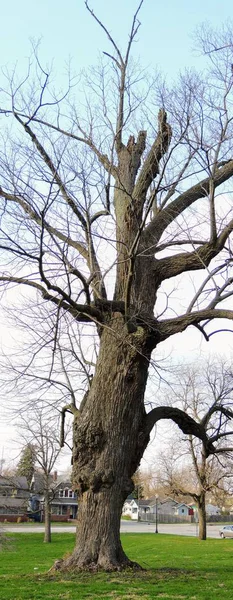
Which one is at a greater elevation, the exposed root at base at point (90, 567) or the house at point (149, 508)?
the house at point (149, 508)

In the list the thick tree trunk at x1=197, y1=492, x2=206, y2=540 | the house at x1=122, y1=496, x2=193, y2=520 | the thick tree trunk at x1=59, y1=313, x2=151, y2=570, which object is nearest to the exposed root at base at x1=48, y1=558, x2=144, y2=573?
→ the thick tree trunk at x1=59, y1=313, x2=151, y2=570

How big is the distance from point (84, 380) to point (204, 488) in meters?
20.6

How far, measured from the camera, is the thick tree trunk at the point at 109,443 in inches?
331

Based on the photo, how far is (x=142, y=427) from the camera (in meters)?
9.19

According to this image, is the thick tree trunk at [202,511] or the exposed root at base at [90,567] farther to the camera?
the thick tree trunk at [202,511]

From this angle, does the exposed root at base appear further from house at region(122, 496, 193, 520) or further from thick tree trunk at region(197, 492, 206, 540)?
house at region(122, 496, 193, 520)

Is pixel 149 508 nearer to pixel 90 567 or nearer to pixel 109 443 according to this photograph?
pixel 109 443

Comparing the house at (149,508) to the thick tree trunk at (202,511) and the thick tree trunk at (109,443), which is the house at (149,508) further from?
the thick tree trunk at (109,443)

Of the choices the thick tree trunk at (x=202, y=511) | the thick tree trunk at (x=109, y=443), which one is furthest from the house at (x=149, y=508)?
the thick tree trunk at (x=109, y=443)

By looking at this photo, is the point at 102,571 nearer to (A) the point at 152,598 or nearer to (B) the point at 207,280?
(A) the point at 152,598

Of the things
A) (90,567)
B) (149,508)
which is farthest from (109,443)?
(149,508)

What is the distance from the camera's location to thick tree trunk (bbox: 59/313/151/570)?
27.6ft

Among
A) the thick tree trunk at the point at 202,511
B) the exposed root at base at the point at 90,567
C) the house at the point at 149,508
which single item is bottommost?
the exposed root at base at the point at 90,567

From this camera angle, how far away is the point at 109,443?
8.74m
